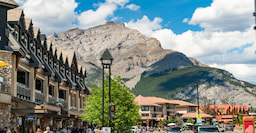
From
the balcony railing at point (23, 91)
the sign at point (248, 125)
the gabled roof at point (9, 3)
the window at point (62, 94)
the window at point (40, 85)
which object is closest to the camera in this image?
the sign at point (248, 125)

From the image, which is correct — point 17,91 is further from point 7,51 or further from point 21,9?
point 21,9

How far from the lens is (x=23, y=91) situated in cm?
3316

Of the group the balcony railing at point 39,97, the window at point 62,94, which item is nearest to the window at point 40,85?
the balcony railing at point 39,97

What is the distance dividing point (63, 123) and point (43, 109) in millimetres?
27195

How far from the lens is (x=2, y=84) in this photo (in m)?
26.2

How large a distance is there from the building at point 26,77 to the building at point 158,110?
77.6 meters

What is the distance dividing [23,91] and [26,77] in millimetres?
2599

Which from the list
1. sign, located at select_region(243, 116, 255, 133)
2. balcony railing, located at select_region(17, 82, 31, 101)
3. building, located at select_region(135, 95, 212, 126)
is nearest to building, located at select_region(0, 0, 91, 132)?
balcony railing, located at select_region(17, 82, 31, 101)

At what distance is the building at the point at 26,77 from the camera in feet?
91.1

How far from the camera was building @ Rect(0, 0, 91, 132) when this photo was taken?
27.8 m

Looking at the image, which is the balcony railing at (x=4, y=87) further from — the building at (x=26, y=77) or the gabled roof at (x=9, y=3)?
the gabled roof at (x=9, y=3)

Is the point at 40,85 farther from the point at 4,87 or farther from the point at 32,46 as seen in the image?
the point at 4,87

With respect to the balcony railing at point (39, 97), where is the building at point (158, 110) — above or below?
below

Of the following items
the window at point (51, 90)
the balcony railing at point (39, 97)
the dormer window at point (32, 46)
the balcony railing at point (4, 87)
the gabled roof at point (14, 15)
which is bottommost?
the balcony railing at point (39, 97)
